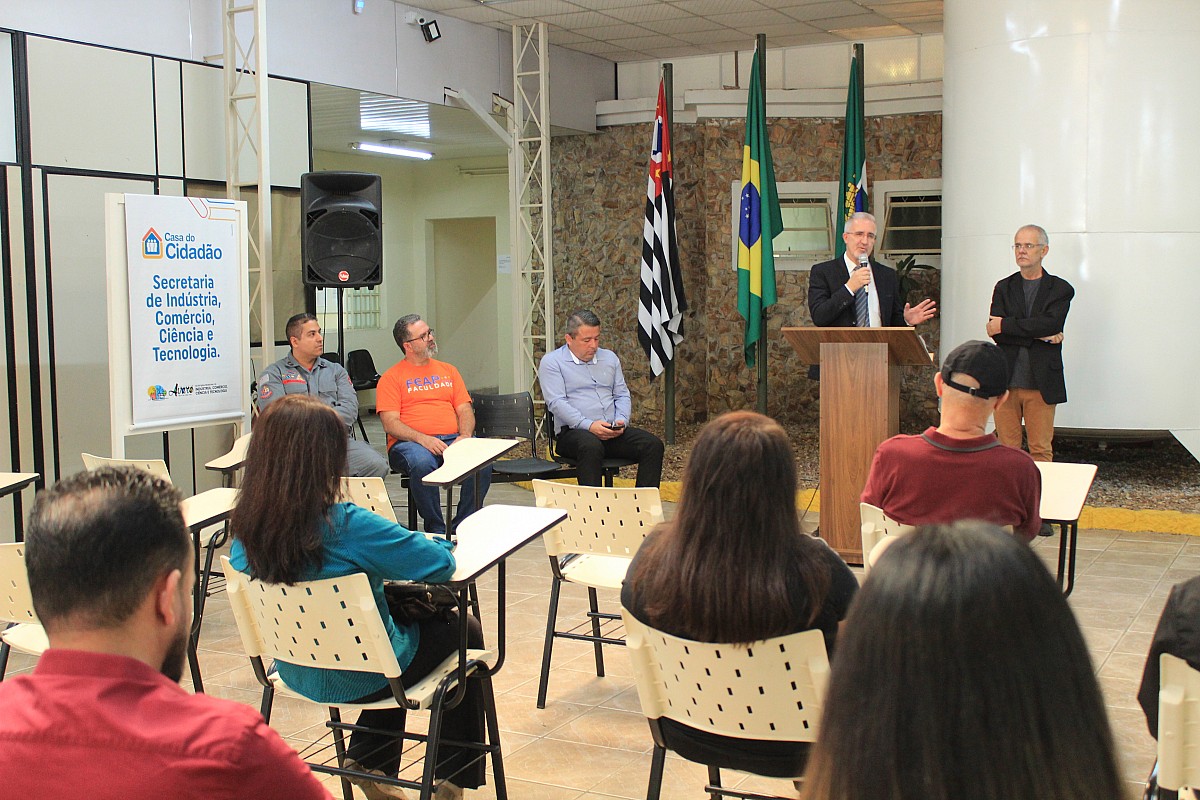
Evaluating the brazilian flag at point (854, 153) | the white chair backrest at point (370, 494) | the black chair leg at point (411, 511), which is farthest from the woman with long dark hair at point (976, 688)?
the brazilian flag at point (854, 153)

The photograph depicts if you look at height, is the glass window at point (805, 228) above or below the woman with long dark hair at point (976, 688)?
above

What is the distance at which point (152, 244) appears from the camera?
557 centimetres

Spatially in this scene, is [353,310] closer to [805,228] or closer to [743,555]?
[805,228]

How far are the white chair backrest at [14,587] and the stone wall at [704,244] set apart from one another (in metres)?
7.70

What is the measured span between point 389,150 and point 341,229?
5631 millimetres

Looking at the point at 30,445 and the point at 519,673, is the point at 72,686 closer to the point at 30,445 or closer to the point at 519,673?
the point at 519,673

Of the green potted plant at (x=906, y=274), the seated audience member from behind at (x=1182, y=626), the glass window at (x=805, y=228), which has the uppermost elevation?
the glass window at (x=805, y=228)

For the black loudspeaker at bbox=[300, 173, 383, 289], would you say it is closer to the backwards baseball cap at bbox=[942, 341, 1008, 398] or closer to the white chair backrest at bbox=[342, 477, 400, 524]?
the white chair backrest at bbox=[342, 477, 400, 524]

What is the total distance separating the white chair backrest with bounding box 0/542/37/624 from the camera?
3037 millimetres

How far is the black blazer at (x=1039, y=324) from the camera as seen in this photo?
623cm

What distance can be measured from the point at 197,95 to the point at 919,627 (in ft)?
21.9

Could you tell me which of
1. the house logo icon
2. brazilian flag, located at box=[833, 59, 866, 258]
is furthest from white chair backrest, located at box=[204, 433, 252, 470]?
brazilian flag, located at box=[833, 59, 866, 258]

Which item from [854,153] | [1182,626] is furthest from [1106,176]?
[1182,626]

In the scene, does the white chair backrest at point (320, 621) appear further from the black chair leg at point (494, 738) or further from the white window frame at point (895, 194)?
the white window frame at point (895, 194)
